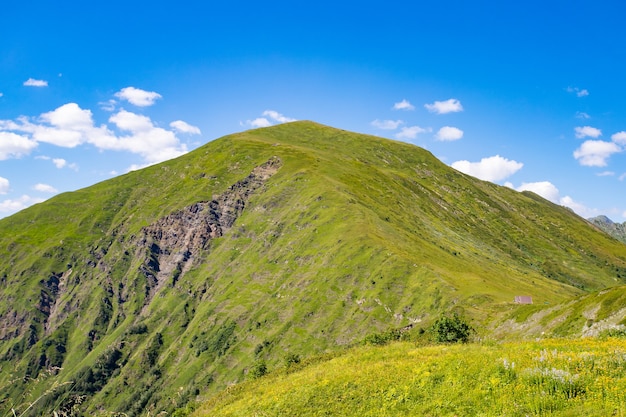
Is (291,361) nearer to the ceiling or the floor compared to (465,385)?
nearer to the floor

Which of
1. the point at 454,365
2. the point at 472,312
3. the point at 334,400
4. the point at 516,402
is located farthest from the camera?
the point at 472,312

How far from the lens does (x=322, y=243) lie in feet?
604

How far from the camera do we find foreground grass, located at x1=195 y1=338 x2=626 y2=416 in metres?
17.3

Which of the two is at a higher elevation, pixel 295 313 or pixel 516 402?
pixel 516 402

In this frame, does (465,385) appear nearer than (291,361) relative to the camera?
Yes

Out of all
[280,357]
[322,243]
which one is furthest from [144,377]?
[322,243]

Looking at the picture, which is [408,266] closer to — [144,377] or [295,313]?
[295,313]

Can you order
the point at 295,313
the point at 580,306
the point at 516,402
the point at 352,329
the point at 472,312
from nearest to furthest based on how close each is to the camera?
the point at 516,402 → the point at 580,306 → the point at 472,312 → the point at 352,329 → the point at 295,313

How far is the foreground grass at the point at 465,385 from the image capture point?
17266mm

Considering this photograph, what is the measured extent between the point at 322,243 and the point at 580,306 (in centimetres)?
12286

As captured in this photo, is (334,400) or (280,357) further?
(280,357)

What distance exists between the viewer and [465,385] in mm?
20781

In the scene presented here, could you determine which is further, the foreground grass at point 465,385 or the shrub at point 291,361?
the shrub at point 291,361

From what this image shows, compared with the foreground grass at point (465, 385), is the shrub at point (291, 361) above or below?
below
